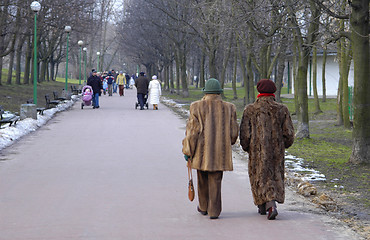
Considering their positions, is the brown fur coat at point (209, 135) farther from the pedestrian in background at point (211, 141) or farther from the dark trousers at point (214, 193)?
the dark trousers at point (214, 193)

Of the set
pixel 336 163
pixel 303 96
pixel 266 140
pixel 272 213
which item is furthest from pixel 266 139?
pixel 303 96

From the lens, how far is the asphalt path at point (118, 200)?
22.3ft

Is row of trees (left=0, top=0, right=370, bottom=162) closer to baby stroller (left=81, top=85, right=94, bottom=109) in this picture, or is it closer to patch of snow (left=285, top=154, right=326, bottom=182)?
patch of snow (left=285, top=154, right=326, bottom=182)

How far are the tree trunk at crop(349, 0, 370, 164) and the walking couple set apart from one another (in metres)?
4.99

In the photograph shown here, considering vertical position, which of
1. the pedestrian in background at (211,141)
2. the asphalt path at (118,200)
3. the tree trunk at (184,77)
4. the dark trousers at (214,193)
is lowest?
the asphalt path at (118,200)

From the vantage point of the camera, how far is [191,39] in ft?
152

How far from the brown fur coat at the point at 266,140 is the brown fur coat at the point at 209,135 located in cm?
25

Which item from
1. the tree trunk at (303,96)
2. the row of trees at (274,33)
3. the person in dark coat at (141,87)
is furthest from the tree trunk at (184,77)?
the tree trunk at (303,96)

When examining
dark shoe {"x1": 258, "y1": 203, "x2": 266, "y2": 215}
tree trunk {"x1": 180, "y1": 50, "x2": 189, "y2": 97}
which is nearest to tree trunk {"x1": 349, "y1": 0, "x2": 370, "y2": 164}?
dark shoe {"x1": 258, "y1": 203, "x2": 266, "y2": 215}

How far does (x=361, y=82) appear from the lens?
12.1m

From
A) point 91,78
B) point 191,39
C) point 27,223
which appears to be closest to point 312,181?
point 27,223

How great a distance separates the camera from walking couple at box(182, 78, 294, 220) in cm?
738

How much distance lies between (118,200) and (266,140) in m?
2.34

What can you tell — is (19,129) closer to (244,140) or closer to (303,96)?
(303,96)
